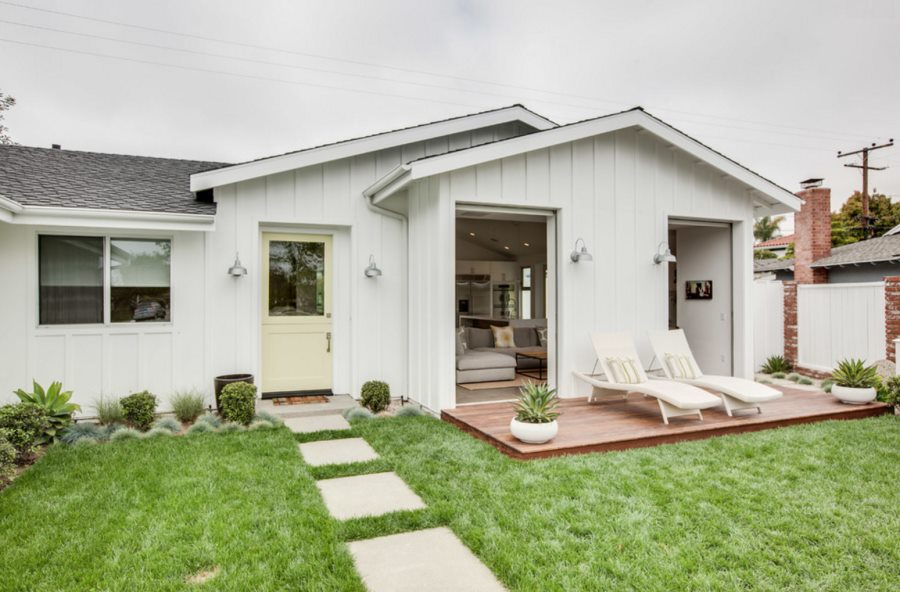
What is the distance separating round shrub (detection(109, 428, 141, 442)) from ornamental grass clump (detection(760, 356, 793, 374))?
35.0ft

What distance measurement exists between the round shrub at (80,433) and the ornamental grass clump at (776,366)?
11042mm

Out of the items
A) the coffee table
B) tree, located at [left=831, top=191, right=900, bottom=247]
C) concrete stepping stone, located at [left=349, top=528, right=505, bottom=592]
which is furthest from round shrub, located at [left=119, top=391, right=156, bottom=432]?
tree, located at [left=831, top=191, right=900, bottom=247]

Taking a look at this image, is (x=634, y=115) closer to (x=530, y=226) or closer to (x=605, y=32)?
(x=530, y=226)

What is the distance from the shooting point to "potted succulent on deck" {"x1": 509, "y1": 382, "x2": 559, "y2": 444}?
483 centimetres

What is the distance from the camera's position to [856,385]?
262 inches

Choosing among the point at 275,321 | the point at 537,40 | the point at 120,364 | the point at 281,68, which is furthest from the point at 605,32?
the point at 120,364

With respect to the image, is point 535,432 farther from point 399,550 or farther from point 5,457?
point 5,457

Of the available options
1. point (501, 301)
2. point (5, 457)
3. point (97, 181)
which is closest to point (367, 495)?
point (5, 457)

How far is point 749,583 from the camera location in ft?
8.91

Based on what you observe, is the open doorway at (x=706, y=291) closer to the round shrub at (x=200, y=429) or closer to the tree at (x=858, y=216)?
the round shrub at (x=200, y=429)

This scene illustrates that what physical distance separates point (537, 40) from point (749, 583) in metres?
14.2

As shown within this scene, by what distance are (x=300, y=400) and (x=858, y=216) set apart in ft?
118

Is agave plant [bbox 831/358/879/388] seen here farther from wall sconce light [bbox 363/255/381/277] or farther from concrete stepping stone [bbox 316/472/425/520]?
wall sconce light [bbox 363/255/381/277]

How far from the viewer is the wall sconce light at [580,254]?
674 centimetres
